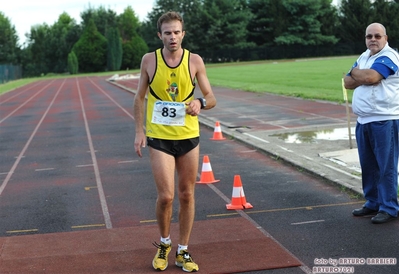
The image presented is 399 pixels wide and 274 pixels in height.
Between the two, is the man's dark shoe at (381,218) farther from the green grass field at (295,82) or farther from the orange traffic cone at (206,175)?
the green grass field at (295,82)

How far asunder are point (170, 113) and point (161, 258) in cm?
119

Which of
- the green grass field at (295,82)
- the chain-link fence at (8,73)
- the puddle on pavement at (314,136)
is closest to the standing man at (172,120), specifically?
the puddle on pavement at (314,136)

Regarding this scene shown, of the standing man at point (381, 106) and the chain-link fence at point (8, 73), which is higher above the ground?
Answer: the standing man at point (381, 106)

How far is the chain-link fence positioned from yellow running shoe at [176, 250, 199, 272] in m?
66.7

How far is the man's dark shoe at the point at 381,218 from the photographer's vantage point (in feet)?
22.5

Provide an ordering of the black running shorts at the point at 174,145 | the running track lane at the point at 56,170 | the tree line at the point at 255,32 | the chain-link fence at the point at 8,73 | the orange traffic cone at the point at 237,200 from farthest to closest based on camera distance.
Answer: the tree line at the point at 255,32 < the chain-link fence at the point at 8,73 < the orange traffic cone at the point at 237,200 < the running track lane at the point at 56,170 < the black running shorts at the point at 174,145

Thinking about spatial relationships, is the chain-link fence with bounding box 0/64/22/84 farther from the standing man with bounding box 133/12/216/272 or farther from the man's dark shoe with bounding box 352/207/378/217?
the standing man with bounding box 133/12/216/272

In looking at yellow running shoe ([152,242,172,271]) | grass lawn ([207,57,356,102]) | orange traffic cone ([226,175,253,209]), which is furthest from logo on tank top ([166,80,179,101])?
grass lawn ([207,57,356,102])

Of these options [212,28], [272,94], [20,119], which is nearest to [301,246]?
[20,119]

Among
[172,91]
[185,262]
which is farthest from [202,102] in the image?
[185,262]

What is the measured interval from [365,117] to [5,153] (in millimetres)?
9012

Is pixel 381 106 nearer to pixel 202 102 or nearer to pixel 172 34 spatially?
pixel 202 102

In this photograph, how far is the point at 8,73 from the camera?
253 feet

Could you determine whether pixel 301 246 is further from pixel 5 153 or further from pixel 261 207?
pixel 5 153
